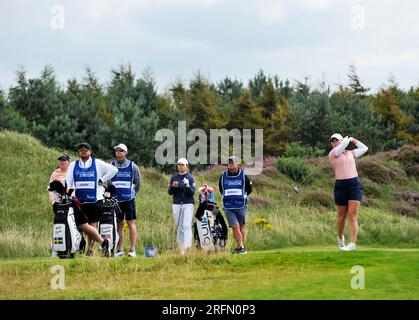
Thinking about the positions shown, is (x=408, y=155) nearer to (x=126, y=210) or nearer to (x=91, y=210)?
(x=126, y=210)

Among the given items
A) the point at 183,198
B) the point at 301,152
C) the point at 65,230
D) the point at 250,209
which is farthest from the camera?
the point at 301,152

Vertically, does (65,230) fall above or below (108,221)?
below

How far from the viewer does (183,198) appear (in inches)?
643

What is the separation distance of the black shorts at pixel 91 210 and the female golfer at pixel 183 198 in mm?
1453

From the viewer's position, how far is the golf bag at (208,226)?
16484 millimetres

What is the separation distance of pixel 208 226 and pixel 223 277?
302cm

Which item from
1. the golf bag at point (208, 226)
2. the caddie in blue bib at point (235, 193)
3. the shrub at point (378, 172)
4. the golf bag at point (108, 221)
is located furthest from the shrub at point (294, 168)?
the golf bag at point (108, 221)

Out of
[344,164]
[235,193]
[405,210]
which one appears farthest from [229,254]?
[405,210]

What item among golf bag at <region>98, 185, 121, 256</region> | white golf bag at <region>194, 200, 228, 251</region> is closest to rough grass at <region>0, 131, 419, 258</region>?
white golf bag at <region>194, 200, 228, 251</region>

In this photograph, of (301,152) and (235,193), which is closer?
(235,193)

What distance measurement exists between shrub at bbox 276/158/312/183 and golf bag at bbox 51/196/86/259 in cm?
2417

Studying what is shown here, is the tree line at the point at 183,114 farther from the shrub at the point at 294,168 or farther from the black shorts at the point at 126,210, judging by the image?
the black shorts at the point at 126,210

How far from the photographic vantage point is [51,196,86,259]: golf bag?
15.3 metres
